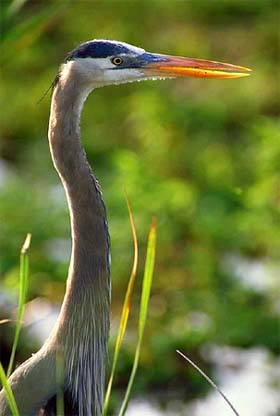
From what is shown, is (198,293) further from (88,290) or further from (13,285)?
(88,290)

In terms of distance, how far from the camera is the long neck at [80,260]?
3043mm

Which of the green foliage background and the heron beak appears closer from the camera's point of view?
the heron beak

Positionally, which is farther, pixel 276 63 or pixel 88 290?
pixel 276 63

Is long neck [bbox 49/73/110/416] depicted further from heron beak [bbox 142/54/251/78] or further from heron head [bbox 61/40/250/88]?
heron beak [bbox 142/54/251/78]

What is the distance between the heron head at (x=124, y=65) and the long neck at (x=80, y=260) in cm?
4

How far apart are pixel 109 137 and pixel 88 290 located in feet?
13.3

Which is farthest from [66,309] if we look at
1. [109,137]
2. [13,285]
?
[109,137]

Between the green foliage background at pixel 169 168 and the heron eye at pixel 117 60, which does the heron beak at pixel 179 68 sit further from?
the green foliage background at pixel 169 168

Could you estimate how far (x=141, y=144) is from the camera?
268 inches

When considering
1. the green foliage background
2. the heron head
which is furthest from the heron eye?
the green foliage background

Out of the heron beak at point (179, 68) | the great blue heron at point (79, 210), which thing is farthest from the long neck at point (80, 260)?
the heron beak at point (179, 68)

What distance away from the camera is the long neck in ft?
9.98

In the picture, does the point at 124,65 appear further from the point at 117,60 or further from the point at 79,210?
the point at 79,210

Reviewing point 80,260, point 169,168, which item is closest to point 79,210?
point 80,260
